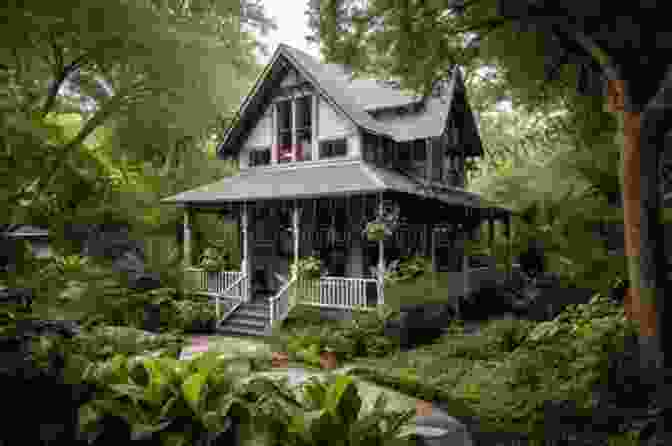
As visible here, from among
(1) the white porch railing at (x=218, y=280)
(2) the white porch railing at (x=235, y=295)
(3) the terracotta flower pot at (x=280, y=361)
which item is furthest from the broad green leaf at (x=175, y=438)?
(1) the white porch railing at (x=218, y=280)

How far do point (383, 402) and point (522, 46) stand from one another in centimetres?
692

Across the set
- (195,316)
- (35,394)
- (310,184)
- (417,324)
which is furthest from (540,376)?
(195,316)

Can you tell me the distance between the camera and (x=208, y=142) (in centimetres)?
2753

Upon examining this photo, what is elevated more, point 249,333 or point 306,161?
point 306,161

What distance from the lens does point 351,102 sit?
15.4 meters

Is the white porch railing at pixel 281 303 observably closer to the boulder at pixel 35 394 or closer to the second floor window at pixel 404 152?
the second floor window at pixel 404 152

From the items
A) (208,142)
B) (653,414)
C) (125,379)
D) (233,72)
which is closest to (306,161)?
(233,72)

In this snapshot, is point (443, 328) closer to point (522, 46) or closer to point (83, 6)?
point (522, 46)

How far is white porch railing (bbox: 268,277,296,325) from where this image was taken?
39.8ft

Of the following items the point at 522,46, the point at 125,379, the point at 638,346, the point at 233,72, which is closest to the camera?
the point at 125,379

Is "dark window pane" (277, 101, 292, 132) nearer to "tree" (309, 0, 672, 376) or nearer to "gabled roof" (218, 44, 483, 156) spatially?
"gabled roof" (218, 44, 483, 156)

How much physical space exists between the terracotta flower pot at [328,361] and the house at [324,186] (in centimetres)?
225

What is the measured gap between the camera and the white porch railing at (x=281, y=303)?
12125 mm

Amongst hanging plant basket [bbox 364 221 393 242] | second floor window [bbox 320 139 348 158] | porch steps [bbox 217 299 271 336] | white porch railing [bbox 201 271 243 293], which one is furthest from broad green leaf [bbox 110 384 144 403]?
second floor window [bbox 320 139 348 158]
